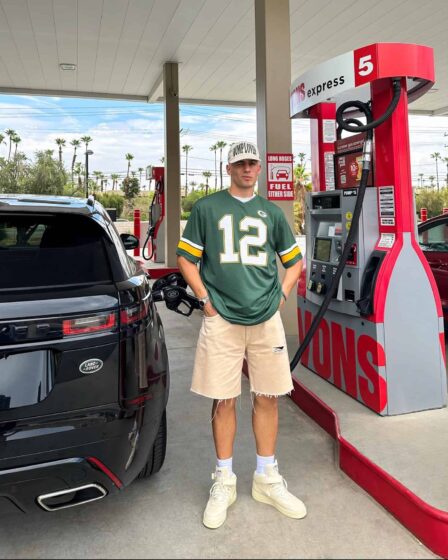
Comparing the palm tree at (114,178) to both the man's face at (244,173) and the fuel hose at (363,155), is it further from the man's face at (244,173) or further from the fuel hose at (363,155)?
the man's face at (244,173)

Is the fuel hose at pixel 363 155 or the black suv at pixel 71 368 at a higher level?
the fuel hose at pixel 363 155

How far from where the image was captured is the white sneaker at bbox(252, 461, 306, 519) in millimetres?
2330

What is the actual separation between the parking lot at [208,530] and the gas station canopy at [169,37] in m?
6.51

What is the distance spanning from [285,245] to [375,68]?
1410mm

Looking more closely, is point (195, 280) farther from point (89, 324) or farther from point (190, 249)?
point (89, 324)

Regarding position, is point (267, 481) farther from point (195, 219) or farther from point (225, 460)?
point (195, 219)

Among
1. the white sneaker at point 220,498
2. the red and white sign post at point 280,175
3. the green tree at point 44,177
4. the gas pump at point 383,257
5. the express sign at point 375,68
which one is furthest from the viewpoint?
the green tree at point 44,177

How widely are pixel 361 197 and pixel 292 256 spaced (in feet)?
3.42

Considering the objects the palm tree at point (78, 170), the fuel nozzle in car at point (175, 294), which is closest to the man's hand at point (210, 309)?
the fuel nozzle in car at point (175, 294)

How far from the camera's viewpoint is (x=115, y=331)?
6.33 feet

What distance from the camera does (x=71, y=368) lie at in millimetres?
1831

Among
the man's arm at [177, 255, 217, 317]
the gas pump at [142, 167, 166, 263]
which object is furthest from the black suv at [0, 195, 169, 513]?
the gas pump at [142, 167, 166, 263]

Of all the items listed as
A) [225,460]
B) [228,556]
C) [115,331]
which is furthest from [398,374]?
[115,331]

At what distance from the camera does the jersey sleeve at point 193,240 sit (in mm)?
2330
